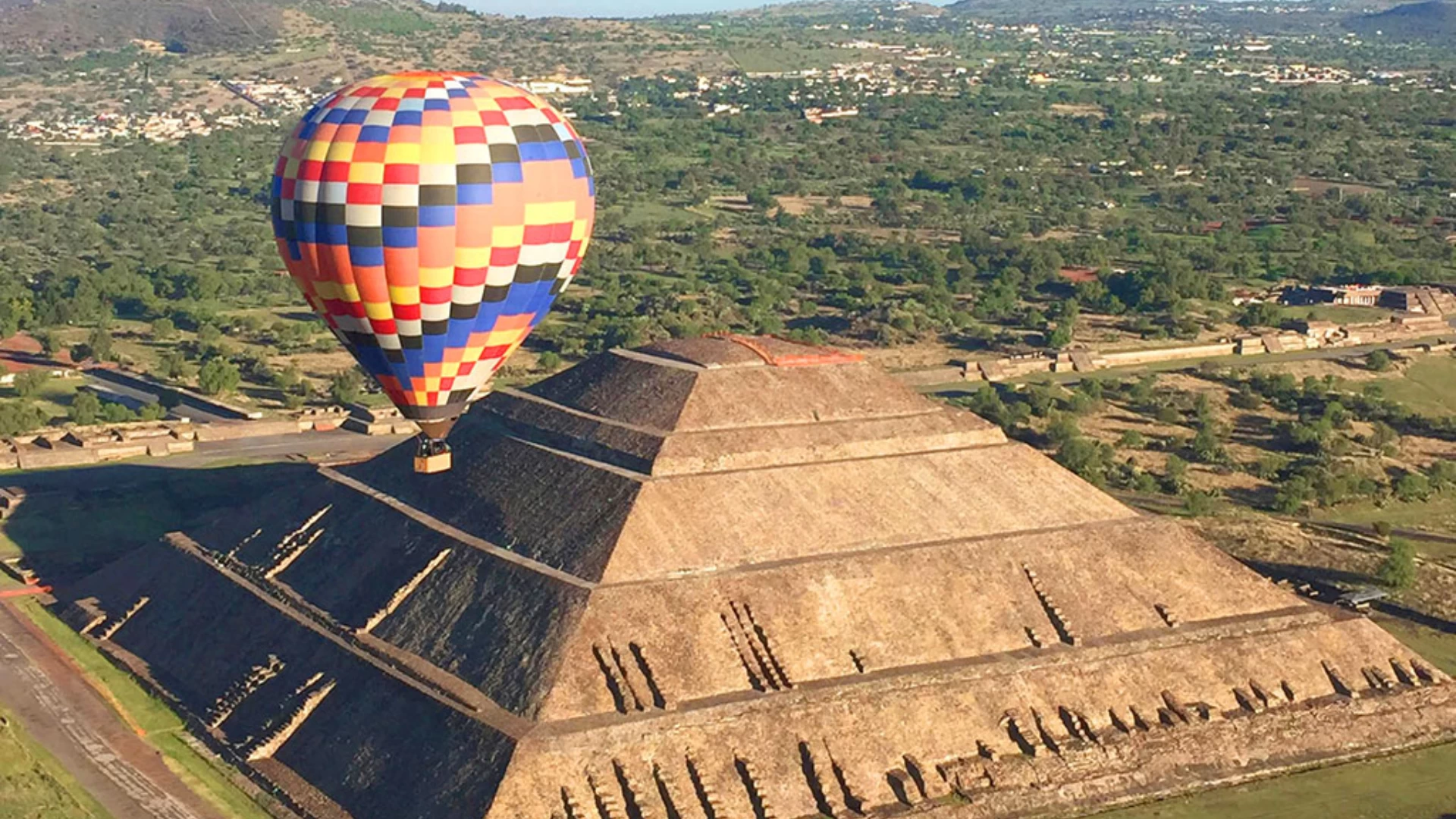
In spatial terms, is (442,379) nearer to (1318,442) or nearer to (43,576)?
(43,576)

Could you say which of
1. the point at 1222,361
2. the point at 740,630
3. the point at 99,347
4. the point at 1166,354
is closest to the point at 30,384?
the point at 99,347

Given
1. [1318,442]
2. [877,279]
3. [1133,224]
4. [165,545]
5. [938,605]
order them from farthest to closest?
[1133,224] → [877,279] → [1318,442] → [165,545] → [938,605]

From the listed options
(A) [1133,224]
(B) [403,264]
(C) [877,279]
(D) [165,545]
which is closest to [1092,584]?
(B) [403,264]

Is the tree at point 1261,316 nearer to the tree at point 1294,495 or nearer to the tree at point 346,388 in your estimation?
the tree at point 1294,495

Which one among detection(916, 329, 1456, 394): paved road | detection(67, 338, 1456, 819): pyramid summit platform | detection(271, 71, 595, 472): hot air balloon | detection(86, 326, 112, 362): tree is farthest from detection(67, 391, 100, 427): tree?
detection(271, 71, 595, 472): hot air balloon

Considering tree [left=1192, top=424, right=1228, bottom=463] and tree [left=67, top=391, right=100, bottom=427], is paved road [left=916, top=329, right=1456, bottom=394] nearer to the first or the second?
tree [left=1192, top=424, right=1228, bottom=463]

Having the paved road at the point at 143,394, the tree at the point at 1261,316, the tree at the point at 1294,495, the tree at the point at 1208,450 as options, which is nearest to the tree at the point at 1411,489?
the tree at the point at 1294,495
